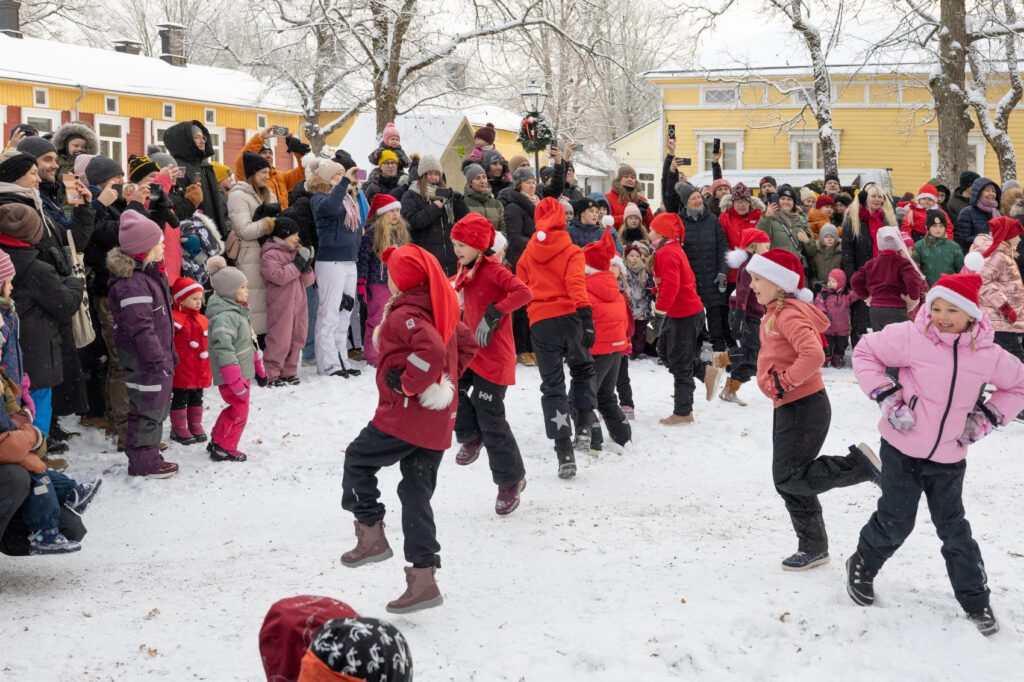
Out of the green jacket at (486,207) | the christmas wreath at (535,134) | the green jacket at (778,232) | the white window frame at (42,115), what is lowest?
the green jacket at (778,232)

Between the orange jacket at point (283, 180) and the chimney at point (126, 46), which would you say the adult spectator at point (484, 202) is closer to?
the orange jacket at point (283, 180)

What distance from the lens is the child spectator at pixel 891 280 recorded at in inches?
430

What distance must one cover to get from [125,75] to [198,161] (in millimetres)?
27024

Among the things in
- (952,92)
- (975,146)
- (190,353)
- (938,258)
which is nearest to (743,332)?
(938,258)

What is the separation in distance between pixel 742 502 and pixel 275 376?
194 inches

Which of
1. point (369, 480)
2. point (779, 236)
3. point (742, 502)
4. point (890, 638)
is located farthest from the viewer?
point (779, 236)

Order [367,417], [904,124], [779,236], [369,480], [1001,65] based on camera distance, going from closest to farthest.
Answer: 1. [369,480]
2. [367,417]
3. [779,236]
4. [1001,65]
5. [904,124]

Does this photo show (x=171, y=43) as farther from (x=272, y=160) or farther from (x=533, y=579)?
(x=533, y=579)

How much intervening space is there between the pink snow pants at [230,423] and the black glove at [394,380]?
3263mm

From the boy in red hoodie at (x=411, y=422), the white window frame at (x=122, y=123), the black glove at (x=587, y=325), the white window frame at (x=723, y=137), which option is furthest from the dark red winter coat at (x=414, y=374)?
the white window frame at (x=723, y=137)

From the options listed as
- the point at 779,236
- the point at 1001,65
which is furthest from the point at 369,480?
the point at 1001,65

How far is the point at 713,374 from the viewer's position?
10.3 meters

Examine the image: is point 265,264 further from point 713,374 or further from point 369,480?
point 369,480

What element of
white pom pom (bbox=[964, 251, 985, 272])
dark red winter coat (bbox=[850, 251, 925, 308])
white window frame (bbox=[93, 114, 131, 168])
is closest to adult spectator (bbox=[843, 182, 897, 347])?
dark red winter coat (bbox=[850, 251, 925, 308])
